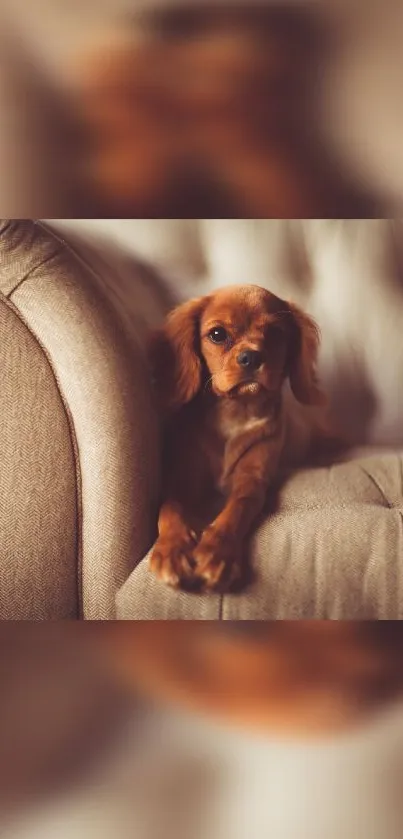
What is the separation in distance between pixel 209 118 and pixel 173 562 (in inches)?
31.5

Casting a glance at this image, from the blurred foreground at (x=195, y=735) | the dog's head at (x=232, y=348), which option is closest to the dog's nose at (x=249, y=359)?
the dog's head at (x=232, y=348)

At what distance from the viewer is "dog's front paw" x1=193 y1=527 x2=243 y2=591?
1.28 meters

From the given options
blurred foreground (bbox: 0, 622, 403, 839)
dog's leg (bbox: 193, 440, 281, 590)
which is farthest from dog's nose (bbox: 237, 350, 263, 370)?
blurred foreground (bbox: 0, 622, 403, 839)

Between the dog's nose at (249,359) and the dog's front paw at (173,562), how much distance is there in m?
0.32

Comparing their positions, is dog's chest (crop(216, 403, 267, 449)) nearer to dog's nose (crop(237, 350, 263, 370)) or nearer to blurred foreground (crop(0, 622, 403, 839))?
dog's nose (crop(237, 350, 263, 370))

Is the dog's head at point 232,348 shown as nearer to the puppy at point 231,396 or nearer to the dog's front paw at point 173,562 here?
the puppy at point 231,396

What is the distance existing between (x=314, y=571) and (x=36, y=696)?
47cm

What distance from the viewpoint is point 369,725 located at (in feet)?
3.71

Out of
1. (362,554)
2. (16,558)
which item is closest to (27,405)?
(16,558)

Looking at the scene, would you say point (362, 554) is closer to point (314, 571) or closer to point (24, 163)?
point (314, 571)

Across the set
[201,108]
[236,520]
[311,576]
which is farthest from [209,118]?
[311,576]

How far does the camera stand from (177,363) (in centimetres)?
142

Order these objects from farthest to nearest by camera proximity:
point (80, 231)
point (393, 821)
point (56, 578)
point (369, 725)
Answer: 1. point (80, 231)
2. point (56, 578)
3. point (369, 725)
4. point (393, 821)

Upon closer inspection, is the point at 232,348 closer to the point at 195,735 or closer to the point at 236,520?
the point at 236,520
